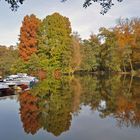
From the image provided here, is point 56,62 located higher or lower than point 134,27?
lower

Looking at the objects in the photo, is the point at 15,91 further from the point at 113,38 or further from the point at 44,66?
the point at 113,38

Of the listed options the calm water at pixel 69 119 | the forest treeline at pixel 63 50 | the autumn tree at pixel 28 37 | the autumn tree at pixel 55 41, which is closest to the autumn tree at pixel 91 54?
the forest treeline at pixel 63 50

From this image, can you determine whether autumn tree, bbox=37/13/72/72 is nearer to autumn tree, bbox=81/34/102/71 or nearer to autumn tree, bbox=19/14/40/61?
autumn tree, bbox=19/14/40/61

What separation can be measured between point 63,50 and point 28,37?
5.87m

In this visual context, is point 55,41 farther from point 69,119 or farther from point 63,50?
point 69,119

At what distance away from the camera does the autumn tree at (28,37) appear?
58.1 metres

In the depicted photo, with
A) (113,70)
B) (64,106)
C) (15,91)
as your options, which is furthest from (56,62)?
(64,106)

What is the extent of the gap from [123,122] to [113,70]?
5909 cm

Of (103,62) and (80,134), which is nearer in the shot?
(80,134)

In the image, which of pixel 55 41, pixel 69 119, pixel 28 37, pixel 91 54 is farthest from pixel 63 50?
pixel 69 119

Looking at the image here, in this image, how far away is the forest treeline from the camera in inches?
2264

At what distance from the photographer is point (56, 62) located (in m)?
58.6

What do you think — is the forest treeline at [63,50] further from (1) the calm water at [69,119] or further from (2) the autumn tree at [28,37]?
(1) the calm water at [69,119]

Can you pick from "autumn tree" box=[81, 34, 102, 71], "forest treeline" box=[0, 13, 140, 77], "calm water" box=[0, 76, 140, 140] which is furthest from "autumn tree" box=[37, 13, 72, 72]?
"calm water" box=[0, 76, 140, 140]
